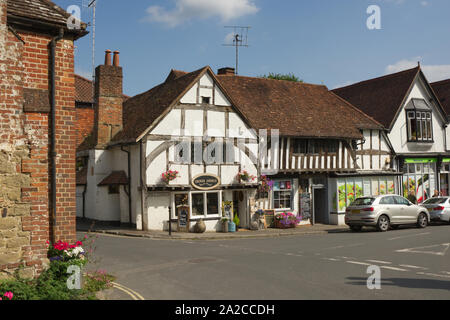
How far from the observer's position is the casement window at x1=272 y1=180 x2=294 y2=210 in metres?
24.5

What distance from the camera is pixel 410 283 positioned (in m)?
9.15

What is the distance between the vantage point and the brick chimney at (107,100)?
23328 millimetres

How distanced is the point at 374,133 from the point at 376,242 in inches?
526

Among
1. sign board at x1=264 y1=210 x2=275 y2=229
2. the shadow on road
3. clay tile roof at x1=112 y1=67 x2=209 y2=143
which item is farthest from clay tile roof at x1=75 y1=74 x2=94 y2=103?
the shadow on road

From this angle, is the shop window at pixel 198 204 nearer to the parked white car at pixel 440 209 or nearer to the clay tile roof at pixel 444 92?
the parked white car at pixel 440 209

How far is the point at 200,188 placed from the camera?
71.7ft

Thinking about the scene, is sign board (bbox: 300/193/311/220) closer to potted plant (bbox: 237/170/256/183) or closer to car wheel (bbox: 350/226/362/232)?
car wheel (bbox: 350/226/362/232)

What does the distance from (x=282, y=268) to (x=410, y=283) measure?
10.0 ft

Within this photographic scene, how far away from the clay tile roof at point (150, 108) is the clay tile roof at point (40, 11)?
38.6ft

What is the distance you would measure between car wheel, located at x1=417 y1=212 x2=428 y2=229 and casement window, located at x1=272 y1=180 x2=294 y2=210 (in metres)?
6.62

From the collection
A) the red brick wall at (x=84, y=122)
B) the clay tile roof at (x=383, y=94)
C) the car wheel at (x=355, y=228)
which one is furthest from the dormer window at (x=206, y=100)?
the clay tile roof at (x=383, y=94)

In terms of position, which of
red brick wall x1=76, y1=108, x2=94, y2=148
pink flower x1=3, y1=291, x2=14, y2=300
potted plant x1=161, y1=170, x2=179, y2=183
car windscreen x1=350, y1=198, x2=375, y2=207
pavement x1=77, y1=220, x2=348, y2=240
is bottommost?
pavement x1=77, y1=220, x2=348, y2=240

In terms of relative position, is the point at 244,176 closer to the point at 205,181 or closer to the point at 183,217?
the point at 205,181
